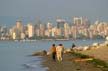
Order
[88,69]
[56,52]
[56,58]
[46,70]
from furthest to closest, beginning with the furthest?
[56,58], [56,52], [46,70], [88,69]

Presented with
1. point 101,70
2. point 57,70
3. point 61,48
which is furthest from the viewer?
point 61,48

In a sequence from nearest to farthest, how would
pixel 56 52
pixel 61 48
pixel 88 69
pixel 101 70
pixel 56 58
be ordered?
pixel 101 70 → pixel 88 69 → pixel 61 48 → pixel 56 52 → pixel 56 58

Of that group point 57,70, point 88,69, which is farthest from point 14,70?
point 88,69

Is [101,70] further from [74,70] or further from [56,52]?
[56,52]

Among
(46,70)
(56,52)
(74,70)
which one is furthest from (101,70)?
(56,52)

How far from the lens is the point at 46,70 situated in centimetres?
3092

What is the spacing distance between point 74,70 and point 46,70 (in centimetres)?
381

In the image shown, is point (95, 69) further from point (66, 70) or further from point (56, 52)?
point (56, 52)

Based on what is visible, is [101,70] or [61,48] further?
[61,48]

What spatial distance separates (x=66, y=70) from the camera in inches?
1109

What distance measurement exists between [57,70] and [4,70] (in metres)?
8.11

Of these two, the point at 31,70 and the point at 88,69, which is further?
the point at 31,70

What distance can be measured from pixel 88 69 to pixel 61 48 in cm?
688

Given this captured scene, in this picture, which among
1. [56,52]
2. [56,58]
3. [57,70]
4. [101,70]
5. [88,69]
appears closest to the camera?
[101,70]
